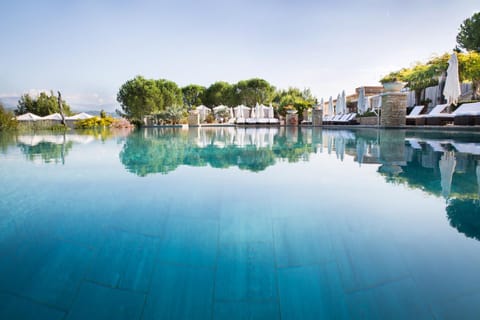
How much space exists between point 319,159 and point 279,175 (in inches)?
68.1

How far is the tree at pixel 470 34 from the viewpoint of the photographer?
2108 cm

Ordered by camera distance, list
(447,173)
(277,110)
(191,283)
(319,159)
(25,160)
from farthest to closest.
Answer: (277,110), (25,160), (319,159), (447,173), (191,283)

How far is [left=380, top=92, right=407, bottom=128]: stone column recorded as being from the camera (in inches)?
494

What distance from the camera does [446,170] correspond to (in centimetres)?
381

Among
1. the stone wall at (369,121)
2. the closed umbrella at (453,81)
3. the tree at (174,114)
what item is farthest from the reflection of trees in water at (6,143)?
the tree at (174,114)

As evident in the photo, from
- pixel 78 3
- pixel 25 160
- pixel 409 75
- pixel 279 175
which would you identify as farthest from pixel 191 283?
pixel 409 75

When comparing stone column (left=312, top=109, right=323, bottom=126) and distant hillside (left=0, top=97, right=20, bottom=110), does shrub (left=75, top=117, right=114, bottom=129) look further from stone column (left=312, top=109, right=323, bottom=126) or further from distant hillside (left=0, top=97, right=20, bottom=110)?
stone column (left=312, top=109, right=323, bottom=126)

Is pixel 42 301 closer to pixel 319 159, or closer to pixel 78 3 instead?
pixel 319 159

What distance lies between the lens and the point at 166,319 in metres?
1.17

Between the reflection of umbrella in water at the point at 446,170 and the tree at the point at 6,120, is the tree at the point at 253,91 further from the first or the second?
the reflection of umbrella in water at the point at 446,170

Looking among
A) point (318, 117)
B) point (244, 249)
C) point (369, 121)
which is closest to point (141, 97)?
point (318, 117)

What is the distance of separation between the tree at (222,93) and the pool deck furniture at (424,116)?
34248mm

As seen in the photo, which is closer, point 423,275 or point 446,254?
point 423,275

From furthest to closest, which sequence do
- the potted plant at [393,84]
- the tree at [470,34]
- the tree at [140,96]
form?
the tree at [140,96] → the tree at [470,34] → the potted plant at [393,84]
